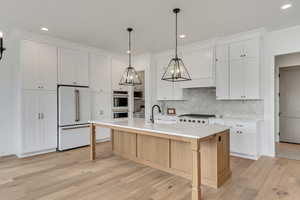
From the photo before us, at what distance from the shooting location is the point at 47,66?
4.28 metres

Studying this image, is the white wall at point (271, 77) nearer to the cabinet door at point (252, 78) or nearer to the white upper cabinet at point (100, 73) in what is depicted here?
the cabinet door at point (252, 78)

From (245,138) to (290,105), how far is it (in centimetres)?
255

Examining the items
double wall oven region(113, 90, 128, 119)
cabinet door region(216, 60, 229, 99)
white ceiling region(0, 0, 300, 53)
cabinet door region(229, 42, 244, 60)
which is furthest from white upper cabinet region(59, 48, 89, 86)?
cabinet door region(229, 42, 244, 60)

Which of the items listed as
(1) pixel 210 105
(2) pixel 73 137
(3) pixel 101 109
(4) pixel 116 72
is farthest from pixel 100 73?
(1) pixel 210 105

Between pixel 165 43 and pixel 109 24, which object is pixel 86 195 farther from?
pixel 165 43

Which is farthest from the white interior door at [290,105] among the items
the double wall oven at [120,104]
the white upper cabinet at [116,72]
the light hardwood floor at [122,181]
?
the white upper cabinet at [116,72]

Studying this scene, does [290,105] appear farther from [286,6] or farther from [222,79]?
[286,6]

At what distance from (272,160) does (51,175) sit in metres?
4.29

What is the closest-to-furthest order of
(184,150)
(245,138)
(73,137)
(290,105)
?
(184,150) < (245,138) < (73,137) < (290,105)

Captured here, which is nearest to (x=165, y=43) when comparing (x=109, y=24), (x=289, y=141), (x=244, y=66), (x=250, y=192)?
(x=109, y=24)

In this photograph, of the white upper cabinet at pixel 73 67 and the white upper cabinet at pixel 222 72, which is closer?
the white upper cabinet at pixel 222 72

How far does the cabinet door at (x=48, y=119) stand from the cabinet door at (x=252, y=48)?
4.73 m

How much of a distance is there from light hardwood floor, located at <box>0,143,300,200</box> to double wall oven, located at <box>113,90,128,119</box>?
214cm

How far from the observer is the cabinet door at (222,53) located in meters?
4.34
